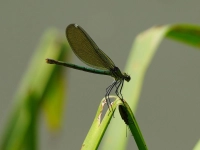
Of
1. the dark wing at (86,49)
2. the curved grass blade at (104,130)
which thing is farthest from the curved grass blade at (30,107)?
the curved grass blade at (104,130)

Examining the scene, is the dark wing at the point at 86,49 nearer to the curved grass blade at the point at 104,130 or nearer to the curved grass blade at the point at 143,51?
the curved grass blade at the point at 143,51

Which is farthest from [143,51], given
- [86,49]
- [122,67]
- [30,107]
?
[122,67]

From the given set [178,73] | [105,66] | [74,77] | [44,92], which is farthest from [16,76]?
[105,66]

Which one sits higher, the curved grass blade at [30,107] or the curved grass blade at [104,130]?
the curved grass blade at [104,130]

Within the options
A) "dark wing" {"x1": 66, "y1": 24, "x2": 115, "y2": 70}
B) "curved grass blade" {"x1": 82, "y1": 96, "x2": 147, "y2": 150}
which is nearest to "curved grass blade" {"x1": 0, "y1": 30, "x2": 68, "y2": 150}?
"dark wing" {"x1": 66, "y1": 24, "x2": 115, "y2": 70}

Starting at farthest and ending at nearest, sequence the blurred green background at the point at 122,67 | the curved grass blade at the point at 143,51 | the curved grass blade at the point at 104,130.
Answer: the blurred green background at the point at 122,67 → the curved grass blade at the point at 143,51 → the curved grass blade at the point at 104,130

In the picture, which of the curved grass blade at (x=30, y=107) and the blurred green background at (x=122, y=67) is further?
the blurred green background at (x=122, y=67)
